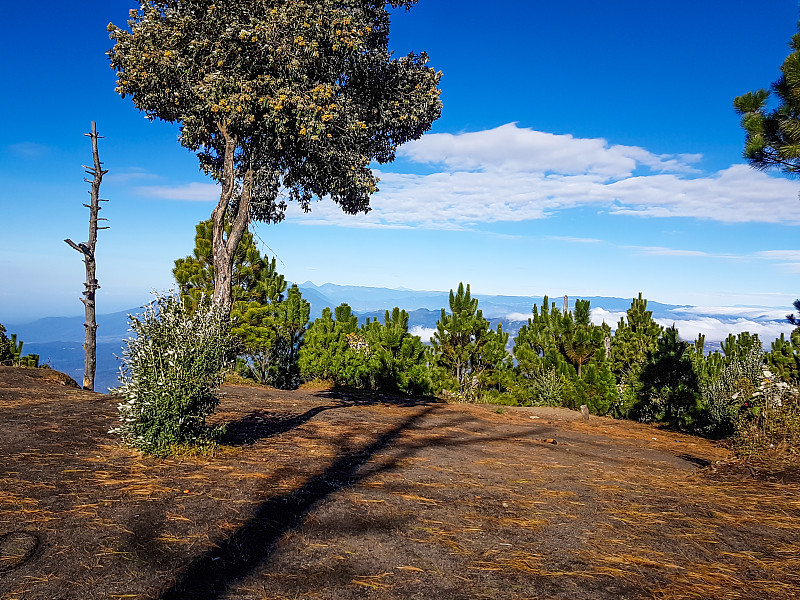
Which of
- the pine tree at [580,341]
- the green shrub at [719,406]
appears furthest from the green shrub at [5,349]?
the green shrub at [719,406]

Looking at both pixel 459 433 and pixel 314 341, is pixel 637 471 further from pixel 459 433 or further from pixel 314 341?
pixel 314 341

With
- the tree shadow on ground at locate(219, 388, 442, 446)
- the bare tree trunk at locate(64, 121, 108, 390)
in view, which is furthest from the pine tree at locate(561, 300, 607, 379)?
the bare tree trunk at locate(64, 121, 108, 390)

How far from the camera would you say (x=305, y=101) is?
9.26 m

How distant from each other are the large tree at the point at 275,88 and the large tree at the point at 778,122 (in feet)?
19.8

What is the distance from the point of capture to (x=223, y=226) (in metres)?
10.3

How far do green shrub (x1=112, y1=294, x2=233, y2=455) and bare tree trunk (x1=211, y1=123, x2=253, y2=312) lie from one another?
385 centimetres

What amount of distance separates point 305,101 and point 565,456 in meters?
7.50

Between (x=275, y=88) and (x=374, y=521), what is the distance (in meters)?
8.11

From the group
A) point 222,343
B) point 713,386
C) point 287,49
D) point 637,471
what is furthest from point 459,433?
point 713,386

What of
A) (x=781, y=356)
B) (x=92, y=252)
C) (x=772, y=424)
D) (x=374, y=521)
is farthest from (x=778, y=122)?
(x=92, y=252)

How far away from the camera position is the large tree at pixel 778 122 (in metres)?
8.40

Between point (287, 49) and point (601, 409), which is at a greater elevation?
point (287, 49)

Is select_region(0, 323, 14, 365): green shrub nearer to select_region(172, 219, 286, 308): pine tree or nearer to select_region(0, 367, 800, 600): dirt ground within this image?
select_region(172, 219, 286, 308): pine tree

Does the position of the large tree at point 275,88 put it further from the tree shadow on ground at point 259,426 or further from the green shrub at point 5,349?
the green shrub at point 5,349
